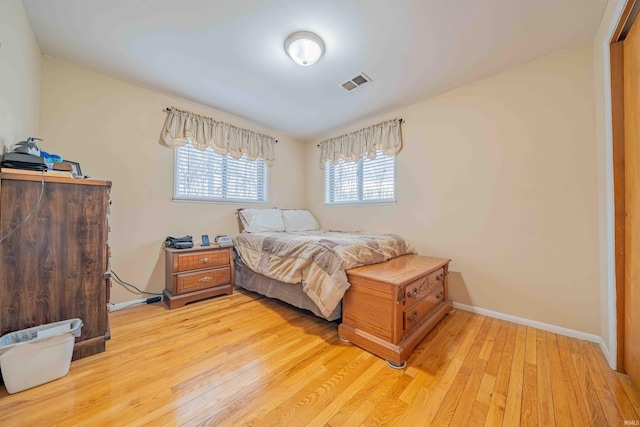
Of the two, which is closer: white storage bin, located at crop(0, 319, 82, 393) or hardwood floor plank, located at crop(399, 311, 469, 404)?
white storage bin, located at crop(0, 319, 82, 393)

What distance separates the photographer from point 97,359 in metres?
1.52

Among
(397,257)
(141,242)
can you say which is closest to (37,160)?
(141,242)

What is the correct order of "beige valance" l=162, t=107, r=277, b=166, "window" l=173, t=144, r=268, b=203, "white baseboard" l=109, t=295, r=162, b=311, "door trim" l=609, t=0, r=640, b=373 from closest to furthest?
"door trim" l=609, t=0, r=640, b=373
"white baseboard" l=109, t=295, r=162, b=311
"beige valance" l=162, t=107, r=277, b=166
"window" l=173, t=144, r=268, b=203

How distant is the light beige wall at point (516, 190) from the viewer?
1.86m

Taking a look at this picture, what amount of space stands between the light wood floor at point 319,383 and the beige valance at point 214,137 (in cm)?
204

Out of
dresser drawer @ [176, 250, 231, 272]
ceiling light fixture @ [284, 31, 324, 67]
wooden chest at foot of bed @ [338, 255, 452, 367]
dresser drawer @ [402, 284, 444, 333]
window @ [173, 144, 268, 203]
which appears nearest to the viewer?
wooden chest at foot of bed @ [338, 255, 452, 367]

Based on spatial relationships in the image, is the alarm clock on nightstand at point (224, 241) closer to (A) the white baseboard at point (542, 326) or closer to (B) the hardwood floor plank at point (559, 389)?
(A) the white baseboard at point (542, 326)

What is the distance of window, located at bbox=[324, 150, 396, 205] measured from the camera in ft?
10.1

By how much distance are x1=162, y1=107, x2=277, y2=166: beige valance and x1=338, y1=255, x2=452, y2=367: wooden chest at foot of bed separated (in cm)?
238

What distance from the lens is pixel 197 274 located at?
8.21ft

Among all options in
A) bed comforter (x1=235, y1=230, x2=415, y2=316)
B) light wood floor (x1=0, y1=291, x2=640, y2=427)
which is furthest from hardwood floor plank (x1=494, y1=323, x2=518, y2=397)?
bed comforter (x1=235, y1=230, x2=415, y2=316)

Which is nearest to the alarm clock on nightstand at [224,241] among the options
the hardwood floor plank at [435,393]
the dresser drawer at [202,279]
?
the dresser drawer at [202,279]

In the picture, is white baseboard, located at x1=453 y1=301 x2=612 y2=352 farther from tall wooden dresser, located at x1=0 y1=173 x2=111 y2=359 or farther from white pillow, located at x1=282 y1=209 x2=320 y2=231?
tall wooden dresser, located at x1=0 y1=173 x2=111 y2=359

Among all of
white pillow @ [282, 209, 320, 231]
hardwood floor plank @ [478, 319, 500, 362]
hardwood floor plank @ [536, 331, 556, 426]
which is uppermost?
white pillow @ [282, 209, 320, 231]
